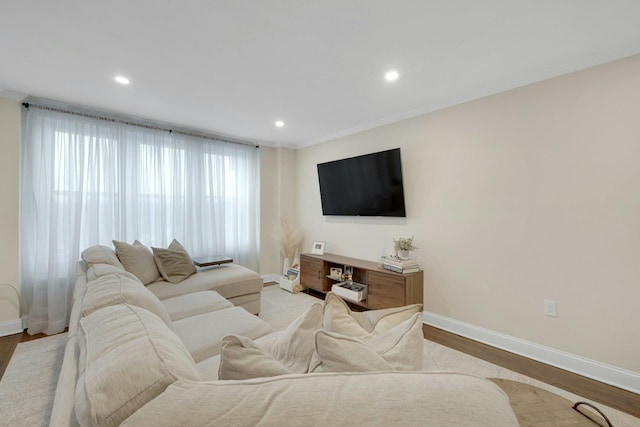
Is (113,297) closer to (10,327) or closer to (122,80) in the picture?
Result: (122,80)

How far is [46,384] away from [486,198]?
391 cm

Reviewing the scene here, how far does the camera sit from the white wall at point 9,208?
8.98 ft

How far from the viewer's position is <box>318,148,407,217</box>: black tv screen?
3.32m

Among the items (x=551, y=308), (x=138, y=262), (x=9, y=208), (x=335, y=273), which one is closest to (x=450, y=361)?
(x=551, y=308)

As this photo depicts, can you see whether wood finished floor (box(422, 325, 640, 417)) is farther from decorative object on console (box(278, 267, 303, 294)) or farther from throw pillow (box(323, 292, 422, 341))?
decorative object on console (box(278, 267, 303, 294))

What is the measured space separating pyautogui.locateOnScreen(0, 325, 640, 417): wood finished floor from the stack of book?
2.16ft

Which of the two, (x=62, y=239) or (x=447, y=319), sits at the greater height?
(x=62, y=239)

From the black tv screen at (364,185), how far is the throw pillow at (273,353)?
2.49 metres

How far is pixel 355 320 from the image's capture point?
116cm

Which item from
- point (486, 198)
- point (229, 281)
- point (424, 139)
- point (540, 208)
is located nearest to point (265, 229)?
point (229, 281)

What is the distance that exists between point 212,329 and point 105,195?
98.5 inches

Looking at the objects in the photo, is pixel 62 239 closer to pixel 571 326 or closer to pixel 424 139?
pixel 424 139

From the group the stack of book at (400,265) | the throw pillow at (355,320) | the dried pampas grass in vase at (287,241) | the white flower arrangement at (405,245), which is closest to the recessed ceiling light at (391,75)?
the white flower arrangement at (405,245)

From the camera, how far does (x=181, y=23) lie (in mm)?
1731
